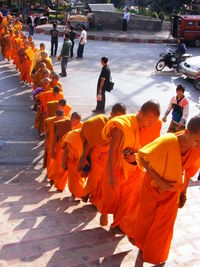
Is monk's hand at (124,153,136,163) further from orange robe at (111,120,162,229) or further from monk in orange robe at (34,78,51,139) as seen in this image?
monk in orange robe at (34,78,51,139)

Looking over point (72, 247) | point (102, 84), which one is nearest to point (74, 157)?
point (72, 247)

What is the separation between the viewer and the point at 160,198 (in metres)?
3.49

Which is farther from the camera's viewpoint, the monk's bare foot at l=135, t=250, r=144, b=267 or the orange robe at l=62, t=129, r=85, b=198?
the orange robe at l=62, t=129, r=85, b=198

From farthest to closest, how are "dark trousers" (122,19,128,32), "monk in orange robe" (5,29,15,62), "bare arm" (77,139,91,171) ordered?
"dark trousers" (122,19,128,32)
"monk in orange robe" (5,29,15,62)
"bare arm" (77,139,91,171)

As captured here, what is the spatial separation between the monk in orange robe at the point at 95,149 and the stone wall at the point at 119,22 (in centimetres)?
2132

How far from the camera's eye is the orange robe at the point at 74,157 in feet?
17.1

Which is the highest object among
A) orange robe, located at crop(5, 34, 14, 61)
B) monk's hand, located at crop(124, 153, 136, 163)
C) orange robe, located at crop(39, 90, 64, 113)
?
orange robe, located at crop(5, 34, 14, 61)

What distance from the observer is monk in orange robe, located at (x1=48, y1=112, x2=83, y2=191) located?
5.82m

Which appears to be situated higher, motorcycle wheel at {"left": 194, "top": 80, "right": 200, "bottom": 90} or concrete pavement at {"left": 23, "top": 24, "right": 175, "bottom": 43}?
concrete pavement at {"left": 23, "top": 24, "right": 175, "bottom": 43}

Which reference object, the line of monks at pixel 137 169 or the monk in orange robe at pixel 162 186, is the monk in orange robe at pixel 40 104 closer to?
the line of monks at pixel 137 169

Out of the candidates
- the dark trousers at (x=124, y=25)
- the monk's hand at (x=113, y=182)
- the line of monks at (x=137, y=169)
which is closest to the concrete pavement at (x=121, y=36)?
the dark trousers at (x=124, y=25)

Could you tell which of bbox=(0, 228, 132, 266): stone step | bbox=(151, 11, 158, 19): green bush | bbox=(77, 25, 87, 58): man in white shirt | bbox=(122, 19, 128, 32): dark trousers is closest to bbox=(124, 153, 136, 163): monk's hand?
bbox=(0, 228, 132, 266): stone step

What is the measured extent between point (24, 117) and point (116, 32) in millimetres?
16708

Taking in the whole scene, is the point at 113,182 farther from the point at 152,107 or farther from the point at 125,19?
the point at 125,19
